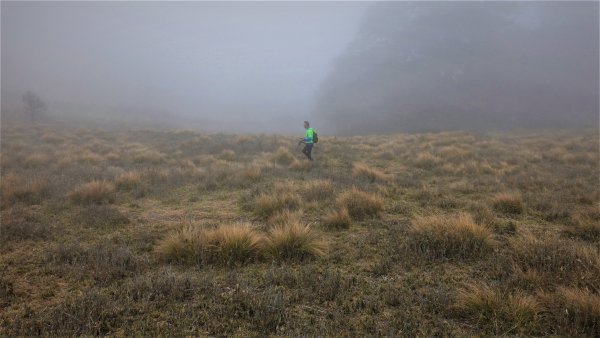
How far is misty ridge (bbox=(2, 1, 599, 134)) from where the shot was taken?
4916 cm

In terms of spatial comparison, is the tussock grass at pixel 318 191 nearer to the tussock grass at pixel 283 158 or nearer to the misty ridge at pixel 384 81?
the tussock grass at pixel 283 158

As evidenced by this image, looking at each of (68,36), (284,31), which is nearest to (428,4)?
(284,31)

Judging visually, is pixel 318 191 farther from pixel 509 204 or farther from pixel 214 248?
pixel 509 204

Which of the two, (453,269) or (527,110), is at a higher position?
(527,110)

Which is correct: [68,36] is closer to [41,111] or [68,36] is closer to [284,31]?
[284,31]

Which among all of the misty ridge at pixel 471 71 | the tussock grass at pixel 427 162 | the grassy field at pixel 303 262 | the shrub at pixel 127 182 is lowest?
the grassy field at pixel 303 262

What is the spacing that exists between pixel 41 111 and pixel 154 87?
6257 centimetres

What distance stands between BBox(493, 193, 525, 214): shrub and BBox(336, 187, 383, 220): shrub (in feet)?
9.39

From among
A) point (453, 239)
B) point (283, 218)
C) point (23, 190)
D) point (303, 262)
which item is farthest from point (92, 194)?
point (453, 239)

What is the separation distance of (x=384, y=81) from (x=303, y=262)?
6653cm

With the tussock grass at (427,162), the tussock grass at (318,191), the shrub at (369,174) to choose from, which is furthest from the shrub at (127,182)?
the tussock grass at (427,162)

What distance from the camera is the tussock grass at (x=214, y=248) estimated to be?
438cm

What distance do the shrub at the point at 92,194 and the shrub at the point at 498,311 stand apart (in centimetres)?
873

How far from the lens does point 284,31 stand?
196 metres
